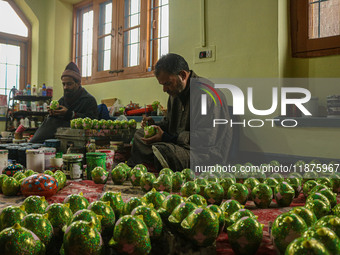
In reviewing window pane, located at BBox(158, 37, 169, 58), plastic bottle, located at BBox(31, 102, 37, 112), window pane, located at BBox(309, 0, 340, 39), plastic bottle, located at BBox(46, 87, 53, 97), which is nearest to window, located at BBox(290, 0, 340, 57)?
window pane, located at BBox(309, 0, 340, 39)

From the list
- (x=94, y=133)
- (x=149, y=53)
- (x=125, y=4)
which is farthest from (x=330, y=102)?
(x=125, y=4)

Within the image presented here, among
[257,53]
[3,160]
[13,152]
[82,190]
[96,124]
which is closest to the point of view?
[82,190]

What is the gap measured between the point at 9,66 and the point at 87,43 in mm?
1738

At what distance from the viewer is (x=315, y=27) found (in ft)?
9.70

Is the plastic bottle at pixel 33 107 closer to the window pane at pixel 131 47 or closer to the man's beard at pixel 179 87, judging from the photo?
the window pane at pixel 131 47

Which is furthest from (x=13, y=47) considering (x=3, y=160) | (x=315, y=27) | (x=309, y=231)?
(x=309, y=231)

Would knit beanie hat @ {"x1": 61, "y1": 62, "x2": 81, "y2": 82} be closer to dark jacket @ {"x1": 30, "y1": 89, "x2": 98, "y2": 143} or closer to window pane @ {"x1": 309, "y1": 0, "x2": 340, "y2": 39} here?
dark jacket @ {"x1": 30, "y1": 89, "x2": 98, "y2": 143}

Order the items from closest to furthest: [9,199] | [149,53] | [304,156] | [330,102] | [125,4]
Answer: [9,199] → [330,102] → [304,156] → [149,53] → [125,4]

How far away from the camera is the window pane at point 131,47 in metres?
4.93

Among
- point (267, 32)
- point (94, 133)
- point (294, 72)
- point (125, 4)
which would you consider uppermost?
point (125, 4)

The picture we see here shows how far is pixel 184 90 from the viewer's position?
261 cm

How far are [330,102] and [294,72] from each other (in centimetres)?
60

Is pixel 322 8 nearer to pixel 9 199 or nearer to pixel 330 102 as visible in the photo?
pixel 330 102

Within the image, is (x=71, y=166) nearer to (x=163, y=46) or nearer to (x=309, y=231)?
(x=309, y=231)
